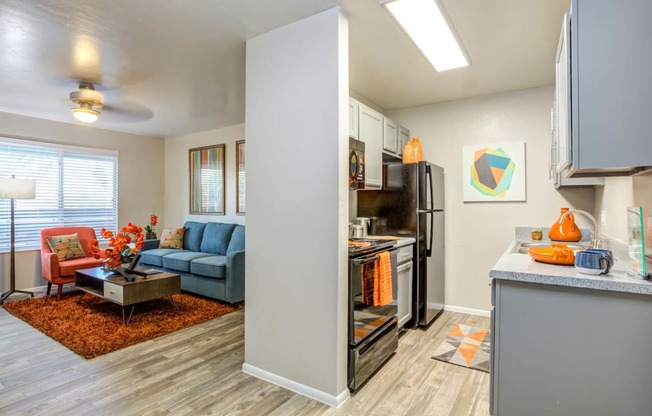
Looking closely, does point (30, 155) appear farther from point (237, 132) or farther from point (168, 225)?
point (237, 132)

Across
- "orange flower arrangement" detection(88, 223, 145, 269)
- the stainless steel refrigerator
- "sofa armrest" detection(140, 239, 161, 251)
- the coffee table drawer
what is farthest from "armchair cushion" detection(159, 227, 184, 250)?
the stainless steel refrigerator

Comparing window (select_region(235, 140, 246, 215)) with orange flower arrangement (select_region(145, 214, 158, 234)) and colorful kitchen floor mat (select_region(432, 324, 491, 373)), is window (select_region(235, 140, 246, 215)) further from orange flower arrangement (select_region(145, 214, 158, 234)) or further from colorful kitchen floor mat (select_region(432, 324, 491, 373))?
colorful kitchen floor mat (select_region(432, 324, 491, 373))

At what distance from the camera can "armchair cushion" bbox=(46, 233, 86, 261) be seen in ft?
15.1

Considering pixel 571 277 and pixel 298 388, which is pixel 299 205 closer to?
pixel 298 388

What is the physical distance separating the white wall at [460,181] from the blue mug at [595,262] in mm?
2297

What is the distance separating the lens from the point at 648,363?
1371mm

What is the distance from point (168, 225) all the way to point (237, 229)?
227 cm

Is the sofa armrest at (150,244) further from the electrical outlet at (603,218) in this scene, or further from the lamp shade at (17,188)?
the electrical outlet at (603,218)

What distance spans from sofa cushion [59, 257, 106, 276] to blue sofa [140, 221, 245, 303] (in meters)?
0.67

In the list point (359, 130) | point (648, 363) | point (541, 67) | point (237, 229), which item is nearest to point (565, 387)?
point (648, 363)

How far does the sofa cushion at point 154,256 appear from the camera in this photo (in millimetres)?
5109

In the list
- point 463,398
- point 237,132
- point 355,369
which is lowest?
point 463,398

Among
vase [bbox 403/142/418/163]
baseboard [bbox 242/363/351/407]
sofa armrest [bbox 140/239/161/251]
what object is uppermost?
vase [bbox 403/142/418/163]

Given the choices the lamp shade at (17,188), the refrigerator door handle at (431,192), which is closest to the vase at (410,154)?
the refrigerator door handle at (431,192)
